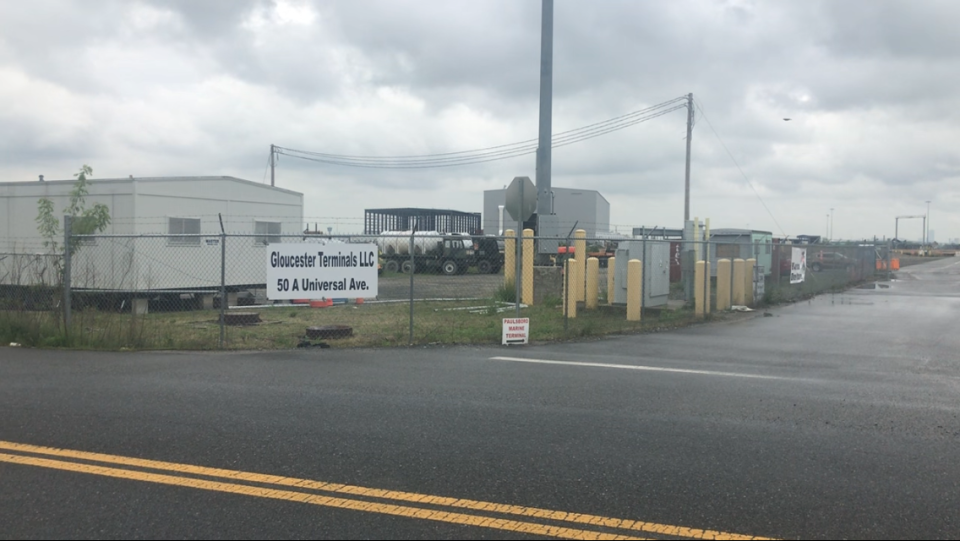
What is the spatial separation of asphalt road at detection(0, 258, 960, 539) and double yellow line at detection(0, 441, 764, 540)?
0.02 m

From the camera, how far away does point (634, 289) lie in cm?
1591

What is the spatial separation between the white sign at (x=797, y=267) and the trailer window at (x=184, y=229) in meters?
18.4

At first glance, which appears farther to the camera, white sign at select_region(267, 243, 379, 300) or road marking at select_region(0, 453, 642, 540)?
white sign at select_region(267, 243, 379, 300)

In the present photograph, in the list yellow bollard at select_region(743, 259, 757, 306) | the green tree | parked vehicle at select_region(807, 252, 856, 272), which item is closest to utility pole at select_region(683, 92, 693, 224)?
parked vehicle at select_region(807, 252, 856, 272)

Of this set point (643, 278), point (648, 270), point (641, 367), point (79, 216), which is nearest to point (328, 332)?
point (641, 367)

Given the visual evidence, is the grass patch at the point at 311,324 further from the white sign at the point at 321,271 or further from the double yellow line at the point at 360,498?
the double yellow line at the point at 360,498

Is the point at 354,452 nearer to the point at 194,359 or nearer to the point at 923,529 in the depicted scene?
the point at 923,529

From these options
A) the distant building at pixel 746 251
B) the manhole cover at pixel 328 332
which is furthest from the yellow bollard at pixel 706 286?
the manhole cover at pixel 328 332

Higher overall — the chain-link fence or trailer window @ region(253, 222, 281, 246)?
trailer window @ region(253, 222, 281, 246)

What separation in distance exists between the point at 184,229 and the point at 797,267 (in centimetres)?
1937

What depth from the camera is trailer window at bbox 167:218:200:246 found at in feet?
64.1

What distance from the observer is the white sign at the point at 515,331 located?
12242 millimetres

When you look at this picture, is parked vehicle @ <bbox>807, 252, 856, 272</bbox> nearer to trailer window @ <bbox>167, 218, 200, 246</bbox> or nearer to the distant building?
the distant building

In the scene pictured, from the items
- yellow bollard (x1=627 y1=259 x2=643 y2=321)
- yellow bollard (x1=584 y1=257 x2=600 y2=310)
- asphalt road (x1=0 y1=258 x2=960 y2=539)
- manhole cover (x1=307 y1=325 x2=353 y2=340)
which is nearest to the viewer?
asphalt road (x1=0 y1=258 x2=960 y2=539)
